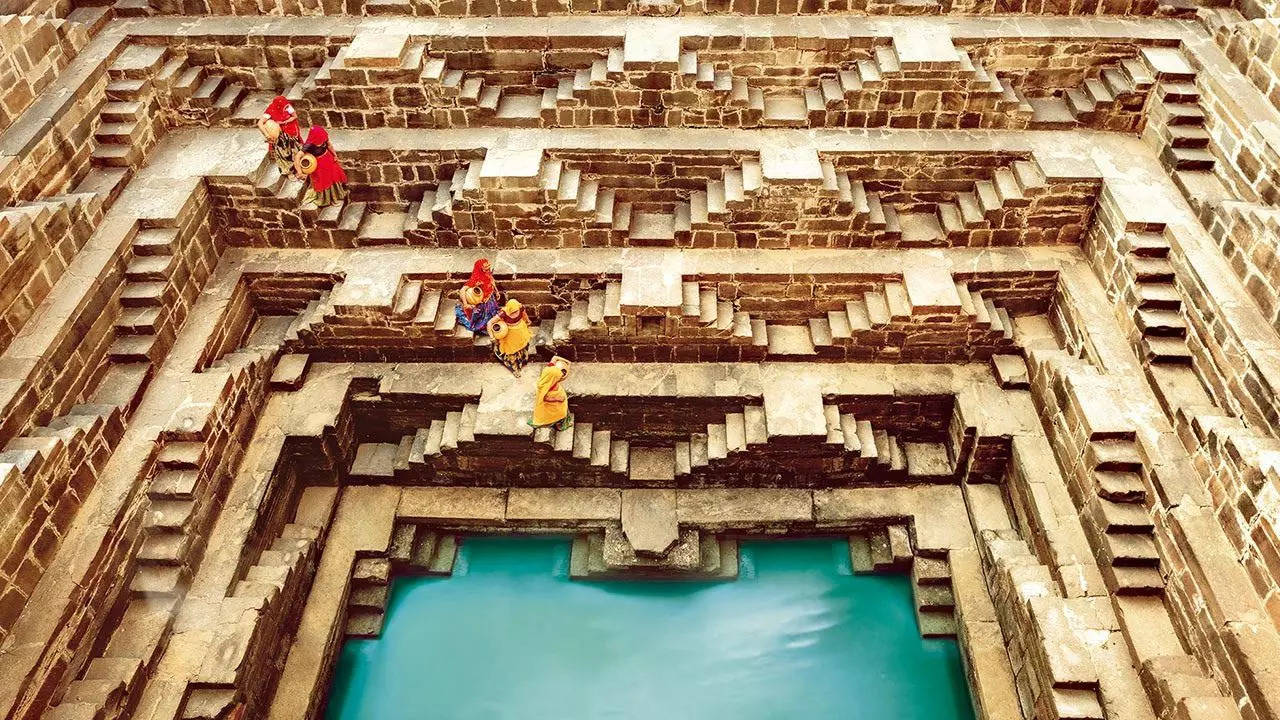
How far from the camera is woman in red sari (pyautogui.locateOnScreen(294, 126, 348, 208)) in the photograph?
837 cm

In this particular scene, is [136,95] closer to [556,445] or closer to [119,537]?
[119,537]

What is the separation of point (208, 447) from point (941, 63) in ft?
26.5

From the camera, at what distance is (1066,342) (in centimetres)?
826

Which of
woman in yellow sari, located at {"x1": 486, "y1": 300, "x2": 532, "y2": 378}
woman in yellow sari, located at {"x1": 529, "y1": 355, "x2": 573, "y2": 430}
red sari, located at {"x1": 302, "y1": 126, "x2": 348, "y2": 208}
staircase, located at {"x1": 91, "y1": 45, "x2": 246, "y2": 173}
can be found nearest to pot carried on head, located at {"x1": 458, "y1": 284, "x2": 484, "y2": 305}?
woman in yellow sari, located at {"x1": 486, "y1": 300, "x2": 532, "y2": 378}

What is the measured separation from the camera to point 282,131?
8242 mm

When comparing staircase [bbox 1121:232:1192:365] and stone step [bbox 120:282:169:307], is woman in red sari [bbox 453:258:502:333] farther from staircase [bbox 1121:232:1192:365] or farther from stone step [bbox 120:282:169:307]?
staircase [bbox 1121:232:1192:365]

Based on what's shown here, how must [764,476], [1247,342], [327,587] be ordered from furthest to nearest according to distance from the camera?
[764,476], [327,587], [1247,342]

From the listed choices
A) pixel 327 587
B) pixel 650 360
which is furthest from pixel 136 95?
pixel 650 360

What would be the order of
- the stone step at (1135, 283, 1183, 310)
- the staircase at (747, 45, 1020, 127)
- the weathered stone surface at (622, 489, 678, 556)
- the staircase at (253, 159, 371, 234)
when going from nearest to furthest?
the stone step at (1135, 283, 1183, 310) < the weathered stone surface at (622, 489, 678, 556) < the staircase at (253, 159, 371, 234) < the staircase at (747, 45, 1020, 127)

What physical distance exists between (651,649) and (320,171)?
5.89 meters

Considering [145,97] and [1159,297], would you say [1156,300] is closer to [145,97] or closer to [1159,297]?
[1159,297]

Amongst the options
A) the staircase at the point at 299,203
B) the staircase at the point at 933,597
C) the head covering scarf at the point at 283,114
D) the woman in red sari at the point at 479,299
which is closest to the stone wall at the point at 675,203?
the staircase at the point at 299,203

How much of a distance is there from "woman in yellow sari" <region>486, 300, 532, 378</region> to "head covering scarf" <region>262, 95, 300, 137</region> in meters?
2.87

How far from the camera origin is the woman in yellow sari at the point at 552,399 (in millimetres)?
7531
